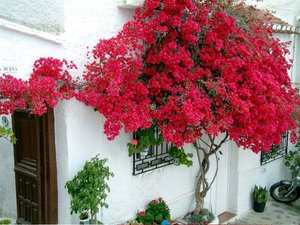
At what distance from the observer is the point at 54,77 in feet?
16.9

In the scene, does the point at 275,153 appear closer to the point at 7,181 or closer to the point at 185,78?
the point at 185,78

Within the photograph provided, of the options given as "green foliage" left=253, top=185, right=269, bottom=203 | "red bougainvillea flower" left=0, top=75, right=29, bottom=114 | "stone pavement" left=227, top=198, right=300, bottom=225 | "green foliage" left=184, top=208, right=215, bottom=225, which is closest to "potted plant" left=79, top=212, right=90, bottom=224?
"red bougainvillea flower" left=0, top=75, right=29, bottom=114

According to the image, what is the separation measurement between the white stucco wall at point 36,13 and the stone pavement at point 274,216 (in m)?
5.92

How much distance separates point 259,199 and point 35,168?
5788 millimetres

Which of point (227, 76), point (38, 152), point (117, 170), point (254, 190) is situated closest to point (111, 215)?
point (117, 170)

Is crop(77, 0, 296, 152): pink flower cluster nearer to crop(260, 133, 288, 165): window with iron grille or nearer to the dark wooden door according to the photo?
the dark wooden door

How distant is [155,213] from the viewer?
22.1 feet

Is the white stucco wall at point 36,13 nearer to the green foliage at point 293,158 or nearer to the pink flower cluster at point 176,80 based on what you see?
the pink flower cluster at point 176,80

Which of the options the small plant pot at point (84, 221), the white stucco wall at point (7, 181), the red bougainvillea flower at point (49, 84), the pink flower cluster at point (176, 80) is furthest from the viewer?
the white stucco wall at point (7, 181)

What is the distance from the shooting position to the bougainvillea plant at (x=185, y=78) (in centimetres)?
523

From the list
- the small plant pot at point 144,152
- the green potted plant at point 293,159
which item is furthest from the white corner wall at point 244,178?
the small plant pot at point 144,152

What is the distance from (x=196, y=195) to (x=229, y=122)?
233cm

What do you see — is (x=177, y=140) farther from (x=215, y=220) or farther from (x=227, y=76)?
(x=215, y=220)

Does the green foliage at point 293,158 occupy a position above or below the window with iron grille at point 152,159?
below
